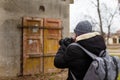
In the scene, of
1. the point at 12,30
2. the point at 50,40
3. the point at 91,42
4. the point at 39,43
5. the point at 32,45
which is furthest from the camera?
the point at 50,40

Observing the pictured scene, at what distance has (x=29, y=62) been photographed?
34.0 ft

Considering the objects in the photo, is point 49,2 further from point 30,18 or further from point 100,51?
point 100,51

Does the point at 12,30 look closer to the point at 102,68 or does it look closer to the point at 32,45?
the point at 32,45

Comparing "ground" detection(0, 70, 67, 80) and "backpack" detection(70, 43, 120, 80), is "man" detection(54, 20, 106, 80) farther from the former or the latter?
"ground" detection(0, 70, 67, 80)

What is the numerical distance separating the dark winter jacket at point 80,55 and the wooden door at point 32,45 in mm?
6764

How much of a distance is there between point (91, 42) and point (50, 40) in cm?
749

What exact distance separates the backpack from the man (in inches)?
1.9

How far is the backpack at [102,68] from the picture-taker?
340cm

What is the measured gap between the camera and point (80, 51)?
347 centimetres

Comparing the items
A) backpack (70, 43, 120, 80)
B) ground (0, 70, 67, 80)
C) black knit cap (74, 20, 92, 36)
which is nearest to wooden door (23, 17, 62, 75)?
ground (0, 70, 67, 80)

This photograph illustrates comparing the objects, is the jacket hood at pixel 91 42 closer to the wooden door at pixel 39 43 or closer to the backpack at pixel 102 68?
the backpack at pixel 102 68

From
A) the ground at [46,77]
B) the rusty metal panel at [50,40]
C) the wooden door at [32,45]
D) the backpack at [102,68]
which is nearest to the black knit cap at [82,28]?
the backpack at [102,68]

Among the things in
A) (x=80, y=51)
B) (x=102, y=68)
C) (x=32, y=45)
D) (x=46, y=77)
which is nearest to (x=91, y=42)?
(x=80, y=51)

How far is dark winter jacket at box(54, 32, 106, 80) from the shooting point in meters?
3.46
